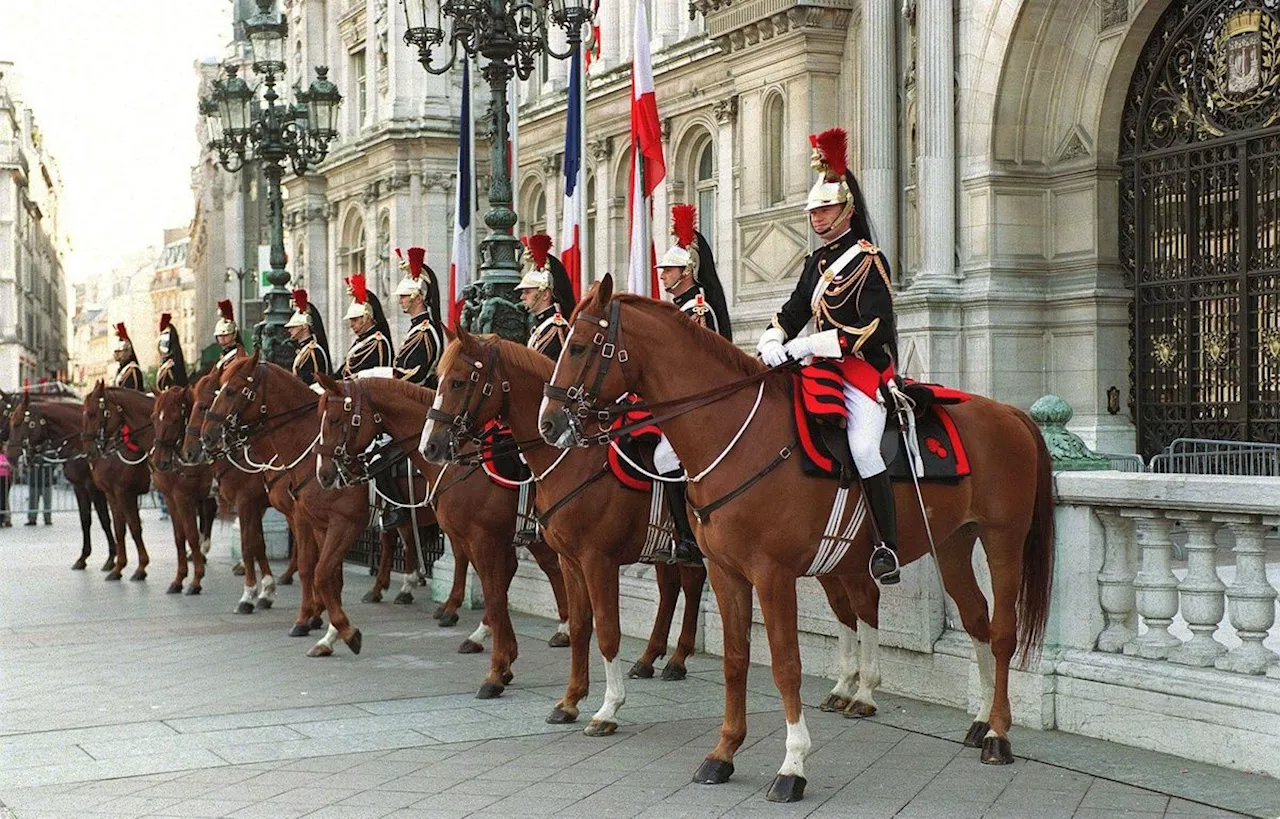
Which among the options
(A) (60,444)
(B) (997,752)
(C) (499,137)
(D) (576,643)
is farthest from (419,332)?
(A) (60,444)

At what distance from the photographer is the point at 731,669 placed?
7645 millimetres

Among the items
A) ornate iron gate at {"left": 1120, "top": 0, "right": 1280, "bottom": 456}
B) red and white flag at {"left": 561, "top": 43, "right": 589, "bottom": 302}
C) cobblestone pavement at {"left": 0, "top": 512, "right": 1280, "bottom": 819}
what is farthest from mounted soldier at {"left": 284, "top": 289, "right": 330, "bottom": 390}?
ornate iron gate at {"left": 1120, "top": 0, "right": 1280, "bottom": 456}

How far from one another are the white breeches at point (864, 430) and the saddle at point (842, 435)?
39mm

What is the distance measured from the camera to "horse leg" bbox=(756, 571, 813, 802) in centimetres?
727

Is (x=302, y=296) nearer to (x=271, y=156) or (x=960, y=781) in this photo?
(x=271, y=156)

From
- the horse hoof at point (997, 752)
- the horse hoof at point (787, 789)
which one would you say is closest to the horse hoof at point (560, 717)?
the horse hoof at point (787, 789)

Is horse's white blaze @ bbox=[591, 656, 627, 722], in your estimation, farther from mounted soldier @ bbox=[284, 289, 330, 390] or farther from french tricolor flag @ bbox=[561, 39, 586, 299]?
french tricolor flag @ bbox=[561, 39, 586, 299]

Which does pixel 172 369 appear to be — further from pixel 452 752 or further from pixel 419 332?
pixel 452 752

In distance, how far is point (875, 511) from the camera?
24.8 feet

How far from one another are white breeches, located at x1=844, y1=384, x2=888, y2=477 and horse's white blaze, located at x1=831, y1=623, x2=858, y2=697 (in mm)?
2068

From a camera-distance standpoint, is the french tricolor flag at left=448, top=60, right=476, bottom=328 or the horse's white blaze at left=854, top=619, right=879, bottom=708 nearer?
the horse's white blaze at left=854, top=619, right=879, bottom=708

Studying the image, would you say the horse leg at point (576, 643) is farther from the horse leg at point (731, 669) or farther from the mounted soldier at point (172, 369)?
the mounted soldier at point (172, 369)

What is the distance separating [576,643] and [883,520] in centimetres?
247

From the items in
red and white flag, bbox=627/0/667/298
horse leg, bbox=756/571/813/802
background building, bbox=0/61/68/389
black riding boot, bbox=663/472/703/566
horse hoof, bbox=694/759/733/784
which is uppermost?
background building, bbox=0/61/68/389
